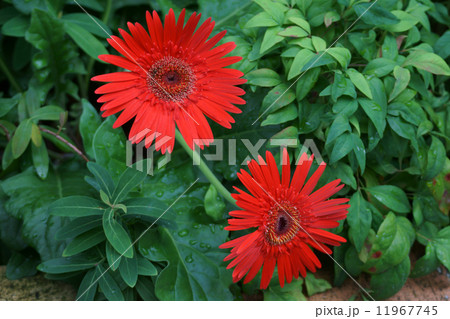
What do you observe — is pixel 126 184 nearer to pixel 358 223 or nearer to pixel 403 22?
pixel 358 223

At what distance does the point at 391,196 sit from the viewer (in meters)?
1.35

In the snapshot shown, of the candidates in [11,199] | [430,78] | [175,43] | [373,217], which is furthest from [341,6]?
[11,199]

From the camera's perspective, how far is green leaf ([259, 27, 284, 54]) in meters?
1.24

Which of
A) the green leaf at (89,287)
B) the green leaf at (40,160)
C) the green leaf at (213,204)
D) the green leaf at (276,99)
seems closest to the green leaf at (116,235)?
the green leaf at (89,287)

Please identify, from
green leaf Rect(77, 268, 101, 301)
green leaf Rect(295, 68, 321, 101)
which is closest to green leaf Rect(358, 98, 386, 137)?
green leaf Rect(295, 68, 321, 101)

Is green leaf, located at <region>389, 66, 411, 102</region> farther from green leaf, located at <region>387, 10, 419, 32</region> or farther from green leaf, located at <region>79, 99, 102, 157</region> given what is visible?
green leaf, located at <region>79, 99, 102, 157</region>

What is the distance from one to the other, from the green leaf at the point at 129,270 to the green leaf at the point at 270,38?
65 centimetres

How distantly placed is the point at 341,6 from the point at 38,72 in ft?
3.34

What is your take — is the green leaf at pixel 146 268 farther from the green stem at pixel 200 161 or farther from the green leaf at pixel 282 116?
the green leaf at pixel 282 116

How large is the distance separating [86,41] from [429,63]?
106cm

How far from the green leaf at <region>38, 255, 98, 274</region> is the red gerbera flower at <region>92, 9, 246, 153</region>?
14.8 inches

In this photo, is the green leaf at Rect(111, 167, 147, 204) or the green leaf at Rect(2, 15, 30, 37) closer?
the green leaf at Rect(111, 167, 147, 204)
